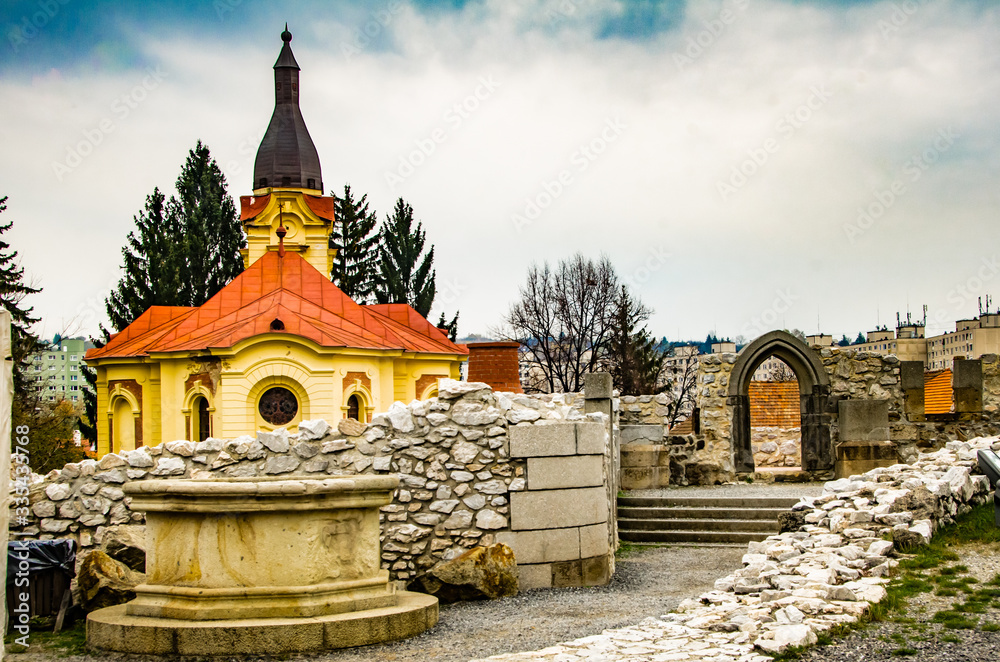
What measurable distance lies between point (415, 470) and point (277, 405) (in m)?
23.3

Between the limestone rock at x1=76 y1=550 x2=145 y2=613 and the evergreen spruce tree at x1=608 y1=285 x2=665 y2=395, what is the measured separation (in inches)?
1544

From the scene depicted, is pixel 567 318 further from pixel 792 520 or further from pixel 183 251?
pixel 792 520

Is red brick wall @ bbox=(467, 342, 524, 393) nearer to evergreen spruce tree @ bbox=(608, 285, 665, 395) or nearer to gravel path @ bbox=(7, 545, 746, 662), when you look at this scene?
gravel path @ bbox=(7, 545, 746, 662)

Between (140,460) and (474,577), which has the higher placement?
(140,460)

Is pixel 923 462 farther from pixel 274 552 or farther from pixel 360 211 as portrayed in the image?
pixel 360 211

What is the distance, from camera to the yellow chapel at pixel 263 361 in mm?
31672

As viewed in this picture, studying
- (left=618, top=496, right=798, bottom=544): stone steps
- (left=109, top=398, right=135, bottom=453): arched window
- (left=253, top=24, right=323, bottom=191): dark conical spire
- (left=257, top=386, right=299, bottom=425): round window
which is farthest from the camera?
(left=253, top=24, right=323, bottom=191): dark conical spire

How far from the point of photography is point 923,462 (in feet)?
40.1

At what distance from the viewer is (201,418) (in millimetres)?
32906

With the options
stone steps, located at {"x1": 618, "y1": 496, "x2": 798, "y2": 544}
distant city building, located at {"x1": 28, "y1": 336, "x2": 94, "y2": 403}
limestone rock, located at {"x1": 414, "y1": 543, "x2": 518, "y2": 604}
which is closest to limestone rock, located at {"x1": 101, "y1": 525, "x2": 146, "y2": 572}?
limestone rock, located at {"x1": 414, "y1": 543, "x2": 518, "y2": 604}

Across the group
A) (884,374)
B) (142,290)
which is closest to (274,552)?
(884,374)

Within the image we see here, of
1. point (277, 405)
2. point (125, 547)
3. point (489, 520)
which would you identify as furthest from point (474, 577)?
point (277, 405)

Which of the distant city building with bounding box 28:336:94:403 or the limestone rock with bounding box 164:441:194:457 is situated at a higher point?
the distant city building with bounding box 28:336:94:403

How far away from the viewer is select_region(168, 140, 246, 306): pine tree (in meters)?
50.0
